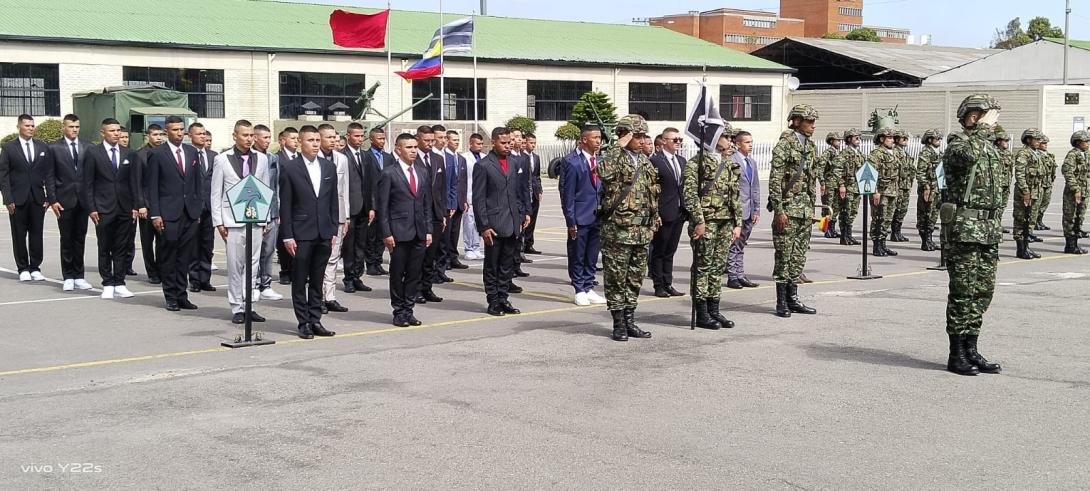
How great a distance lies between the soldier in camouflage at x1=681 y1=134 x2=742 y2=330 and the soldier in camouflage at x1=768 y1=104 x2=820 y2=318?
0.61 metres

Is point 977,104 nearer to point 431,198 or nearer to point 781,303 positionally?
point 781,303

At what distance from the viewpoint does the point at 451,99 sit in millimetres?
50375

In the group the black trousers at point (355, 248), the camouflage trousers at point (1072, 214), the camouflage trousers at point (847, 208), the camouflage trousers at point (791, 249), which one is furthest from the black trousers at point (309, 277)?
the camouflage trousers at point (1072, 214)

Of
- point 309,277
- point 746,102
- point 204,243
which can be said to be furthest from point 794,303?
point 746,102

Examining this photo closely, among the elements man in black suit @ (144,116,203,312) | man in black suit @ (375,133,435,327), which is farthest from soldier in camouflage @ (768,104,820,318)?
man in black suit @ (144,116,203,312)

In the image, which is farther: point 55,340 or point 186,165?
point 186,165

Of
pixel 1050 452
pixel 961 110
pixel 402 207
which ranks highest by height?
pixel 961 110

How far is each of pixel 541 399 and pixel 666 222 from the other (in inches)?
239

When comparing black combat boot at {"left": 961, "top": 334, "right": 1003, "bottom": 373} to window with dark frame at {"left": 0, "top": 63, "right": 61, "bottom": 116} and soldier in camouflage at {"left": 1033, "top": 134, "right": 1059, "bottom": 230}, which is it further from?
window with dark frame at {"left": 0, "top": 63, "right": 61, "bottom": 116}

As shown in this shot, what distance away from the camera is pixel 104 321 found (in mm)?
11773

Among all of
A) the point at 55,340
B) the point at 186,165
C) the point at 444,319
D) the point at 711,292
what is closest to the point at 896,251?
the point at 711,292

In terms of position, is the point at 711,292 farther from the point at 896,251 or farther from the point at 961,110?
the point at 896,251

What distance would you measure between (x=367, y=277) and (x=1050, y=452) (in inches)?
414

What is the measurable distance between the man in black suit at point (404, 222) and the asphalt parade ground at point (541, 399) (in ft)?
1.34
